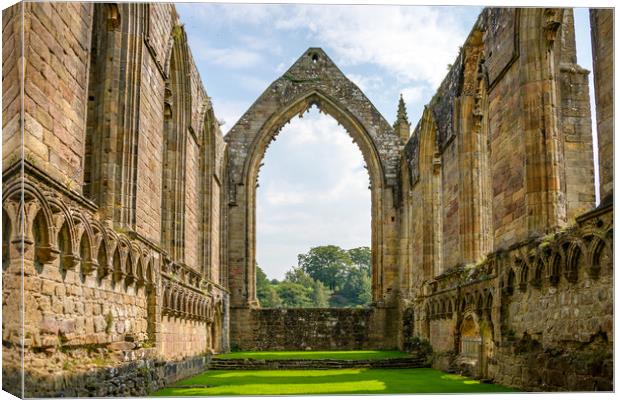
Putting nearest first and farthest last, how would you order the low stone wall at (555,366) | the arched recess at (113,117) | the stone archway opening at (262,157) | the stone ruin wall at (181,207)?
1. the stone ruin wall at (181,207)
2. the low stone wall at (555,366)
3. the arched recess at (113,117)
4. the stone archway opening at (262,157)

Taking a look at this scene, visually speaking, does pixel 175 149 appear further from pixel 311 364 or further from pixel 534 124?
pixel 534 124

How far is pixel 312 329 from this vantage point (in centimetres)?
2372

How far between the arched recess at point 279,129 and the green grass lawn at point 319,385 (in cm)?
955

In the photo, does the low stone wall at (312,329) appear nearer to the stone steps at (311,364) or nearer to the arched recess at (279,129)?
the arched recess at (279,129)

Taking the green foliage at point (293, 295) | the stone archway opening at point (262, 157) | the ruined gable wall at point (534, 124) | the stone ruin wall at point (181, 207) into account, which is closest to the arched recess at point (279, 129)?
the stone archway opening at point (262, 157)

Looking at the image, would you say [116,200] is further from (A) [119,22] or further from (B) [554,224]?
(B) [554,224]

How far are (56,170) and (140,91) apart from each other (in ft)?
11.1

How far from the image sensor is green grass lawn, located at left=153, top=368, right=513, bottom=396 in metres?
9.49

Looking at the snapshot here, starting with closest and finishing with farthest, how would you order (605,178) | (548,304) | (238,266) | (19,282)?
(19,282) < (605,178) < (548,304) < (238,266)

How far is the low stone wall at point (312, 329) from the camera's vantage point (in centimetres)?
2345

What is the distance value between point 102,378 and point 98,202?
2462 mm

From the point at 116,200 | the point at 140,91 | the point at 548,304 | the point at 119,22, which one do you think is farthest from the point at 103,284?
the point at 548,304

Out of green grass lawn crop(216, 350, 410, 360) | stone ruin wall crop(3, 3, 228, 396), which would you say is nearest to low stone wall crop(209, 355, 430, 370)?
green grass lawn crop(216, 350, 410, 360)

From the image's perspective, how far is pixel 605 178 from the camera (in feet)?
25.8
